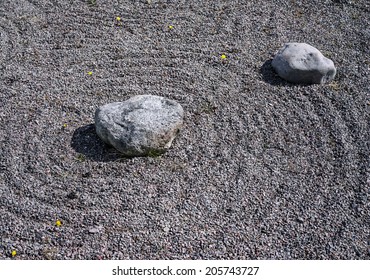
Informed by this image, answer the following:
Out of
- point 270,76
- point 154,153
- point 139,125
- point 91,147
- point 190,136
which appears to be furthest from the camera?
point 270,76

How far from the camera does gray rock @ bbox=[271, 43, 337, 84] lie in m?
6.78

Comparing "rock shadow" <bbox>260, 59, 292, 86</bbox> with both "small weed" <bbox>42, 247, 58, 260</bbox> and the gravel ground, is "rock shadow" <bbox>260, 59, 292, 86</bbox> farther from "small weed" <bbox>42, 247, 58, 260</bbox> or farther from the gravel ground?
"small weed" <bbox>42, 247, 58, 260</bbox>

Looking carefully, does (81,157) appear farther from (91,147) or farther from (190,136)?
(190,136)

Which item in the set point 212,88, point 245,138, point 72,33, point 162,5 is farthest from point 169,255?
point 162,5

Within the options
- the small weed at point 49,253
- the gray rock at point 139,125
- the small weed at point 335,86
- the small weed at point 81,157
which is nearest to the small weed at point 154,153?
the gray rock at point 139,125

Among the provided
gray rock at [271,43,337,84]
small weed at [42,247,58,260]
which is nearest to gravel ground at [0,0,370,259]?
small weed at [42,247,58,260]

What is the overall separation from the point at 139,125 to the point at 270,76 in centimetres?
242

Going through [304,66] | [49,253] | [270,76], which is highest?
[304,66]

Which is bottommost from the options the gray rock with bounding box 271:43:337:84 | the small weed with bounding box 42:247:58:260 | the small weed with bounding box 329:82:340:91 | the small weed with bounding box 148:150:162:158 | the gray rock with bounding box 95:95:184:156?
the small weed with bounding box 42:247:58:260

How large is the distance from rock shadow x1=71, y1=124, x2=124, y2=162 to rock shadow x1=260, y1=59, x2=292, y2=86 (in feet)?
8.56

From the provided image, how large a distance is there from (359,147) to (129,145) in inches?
115

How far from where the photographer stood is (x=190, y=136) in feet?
20.0

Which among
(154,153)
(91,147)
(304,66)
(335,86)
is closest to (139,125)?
(154,153)

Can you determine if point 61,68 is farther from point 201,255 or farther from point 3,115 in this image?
point 201,255
